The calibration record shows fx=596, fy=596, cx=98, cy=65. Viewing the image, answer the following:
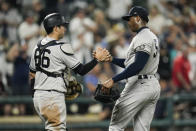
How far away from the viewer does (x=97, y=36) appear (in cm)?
1514

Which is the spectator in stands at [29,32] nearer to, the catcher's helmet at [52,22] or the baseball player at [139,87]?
the catcher's helmet at [52,22]

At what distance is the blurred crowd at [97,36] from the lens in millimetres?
13750

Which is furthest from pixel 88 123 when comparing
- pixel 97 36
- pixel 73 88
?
pixel 73 88

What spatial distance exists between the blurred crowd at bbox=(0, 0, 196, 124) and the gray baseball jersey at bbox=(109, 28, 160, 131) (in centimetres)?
414

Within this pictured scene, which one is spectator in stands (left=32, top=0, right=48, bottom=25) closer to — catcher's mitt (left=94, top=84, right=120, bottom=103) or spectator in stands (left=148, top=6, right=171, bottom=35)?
spectator in stands (left=148, top=6, right=171, bottom=35)

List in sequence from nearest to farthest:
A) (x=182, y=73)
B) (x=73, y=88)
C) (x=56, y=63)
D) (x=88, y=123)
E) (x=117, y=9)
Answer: (x=56, y=63)
(x=73, y=88)
(x=88, y=123)
(x=182, y=73)
(x=117, y=9)

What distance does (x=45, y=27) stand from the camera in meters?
8.45

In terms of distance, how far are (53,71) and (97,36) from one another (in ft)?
22.7

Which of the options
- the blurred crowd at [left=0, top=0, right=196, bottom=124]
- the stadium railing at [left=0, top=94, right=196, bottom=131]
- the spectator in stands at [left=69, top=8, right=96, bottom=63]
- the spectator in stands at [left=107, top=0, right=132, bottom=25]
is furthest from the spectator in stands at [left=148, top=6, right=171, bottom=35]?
the stadium railing at [left=0, top=94, right=196, bottom=131]

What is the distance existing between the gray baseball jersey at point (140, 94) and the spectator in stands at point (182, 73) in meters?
5.72

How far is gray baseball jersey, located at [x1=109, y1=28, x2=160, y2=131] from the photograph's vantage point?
844cm

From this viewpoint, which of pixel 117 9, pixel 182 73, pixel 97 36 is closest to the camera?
pixel 182 73

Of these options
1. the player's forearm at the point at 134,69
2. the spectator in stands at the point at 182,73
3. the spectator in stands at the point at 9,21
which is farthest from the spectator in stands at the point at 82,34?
the player's forearm at the point at 134,69

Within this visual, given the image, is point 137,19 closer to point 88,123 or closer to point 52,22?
point 52,22
